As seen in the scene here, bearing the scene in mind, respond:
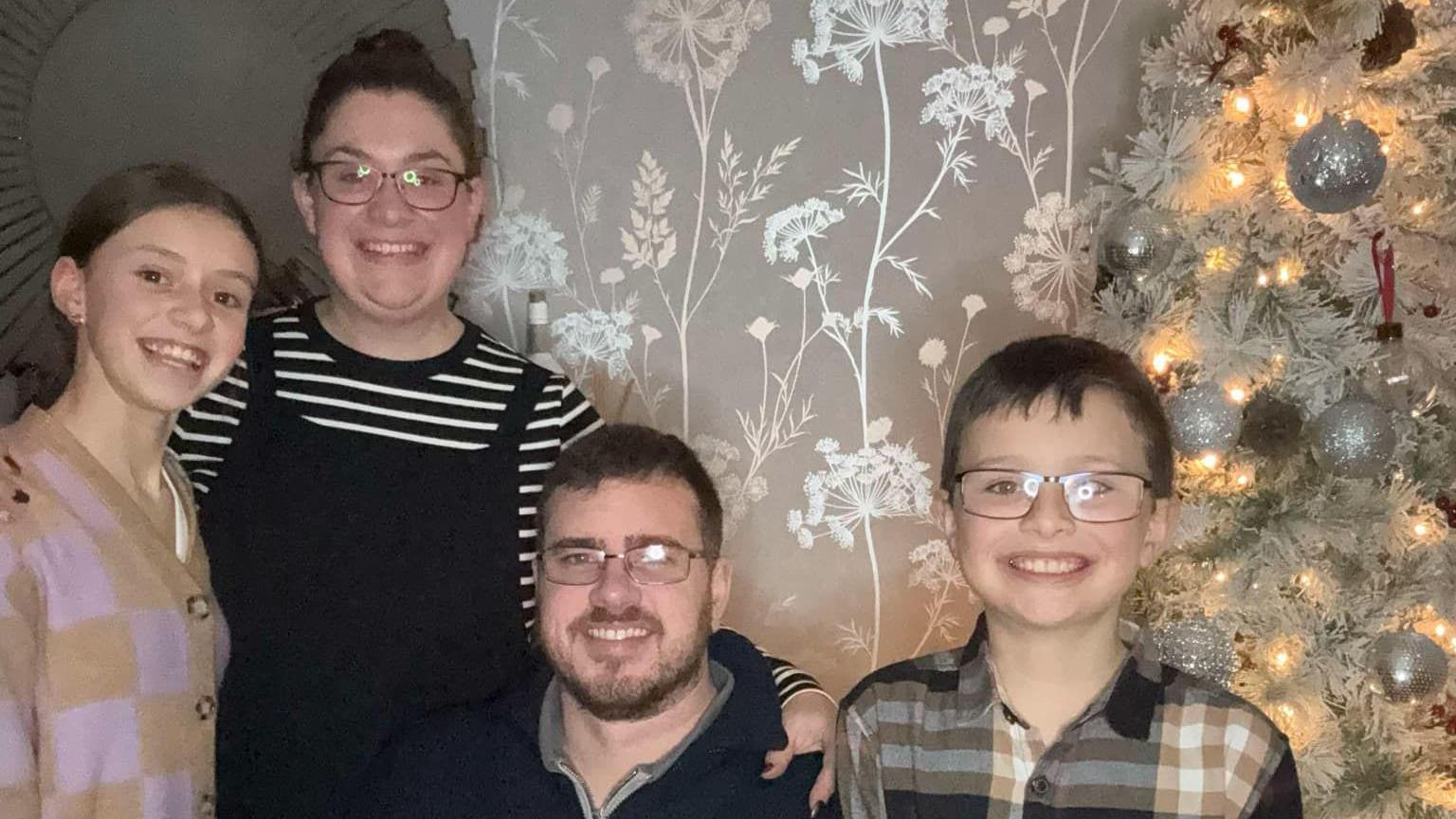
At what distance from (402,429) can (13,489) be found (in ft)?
1.80

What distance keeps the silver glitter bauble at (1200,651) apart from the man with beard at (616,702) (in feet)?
2.47

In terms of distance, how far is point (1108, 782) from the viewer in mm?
1439

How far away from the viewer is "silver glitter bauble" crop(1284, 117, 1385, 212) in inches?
69.7

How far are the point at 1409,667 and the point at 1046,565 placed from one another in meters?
0.88

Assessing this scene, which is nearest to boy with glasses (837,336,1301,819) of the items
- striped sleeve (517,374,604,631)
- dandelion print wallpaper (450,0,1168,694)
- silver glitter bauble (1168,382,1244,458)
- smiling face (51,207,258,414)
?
silver glitter bauble (1168,382,1244,458)

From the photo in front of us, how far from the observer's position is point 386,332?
179 centimetres

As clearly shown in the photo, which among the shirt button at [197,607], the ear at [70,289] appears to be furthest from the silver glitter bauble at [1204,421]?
the ear at [70,289]

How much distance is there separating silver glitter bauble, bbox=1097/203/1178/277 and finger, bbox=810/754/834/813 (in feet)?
3.52

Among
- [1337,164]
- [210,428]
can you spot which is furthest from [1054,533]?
[210,428]

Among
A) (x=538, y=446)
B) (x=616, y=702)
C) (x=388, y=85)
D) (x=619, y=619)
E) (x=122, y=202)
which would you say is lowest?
(x=616, y=702)

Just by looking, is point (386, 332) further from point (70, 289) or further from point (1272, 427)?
point (1272, 427)

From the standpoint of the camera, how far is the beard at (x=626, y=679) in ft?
4.98

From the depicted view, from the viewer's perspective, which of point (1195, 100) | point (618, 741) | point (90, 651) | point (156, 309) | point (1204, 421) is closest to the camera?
point (90, 651)

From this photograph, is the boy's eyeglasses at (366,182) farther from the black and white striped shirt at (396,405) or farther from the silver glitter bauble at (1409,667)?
the silver glitter bauble at (1409,667)
